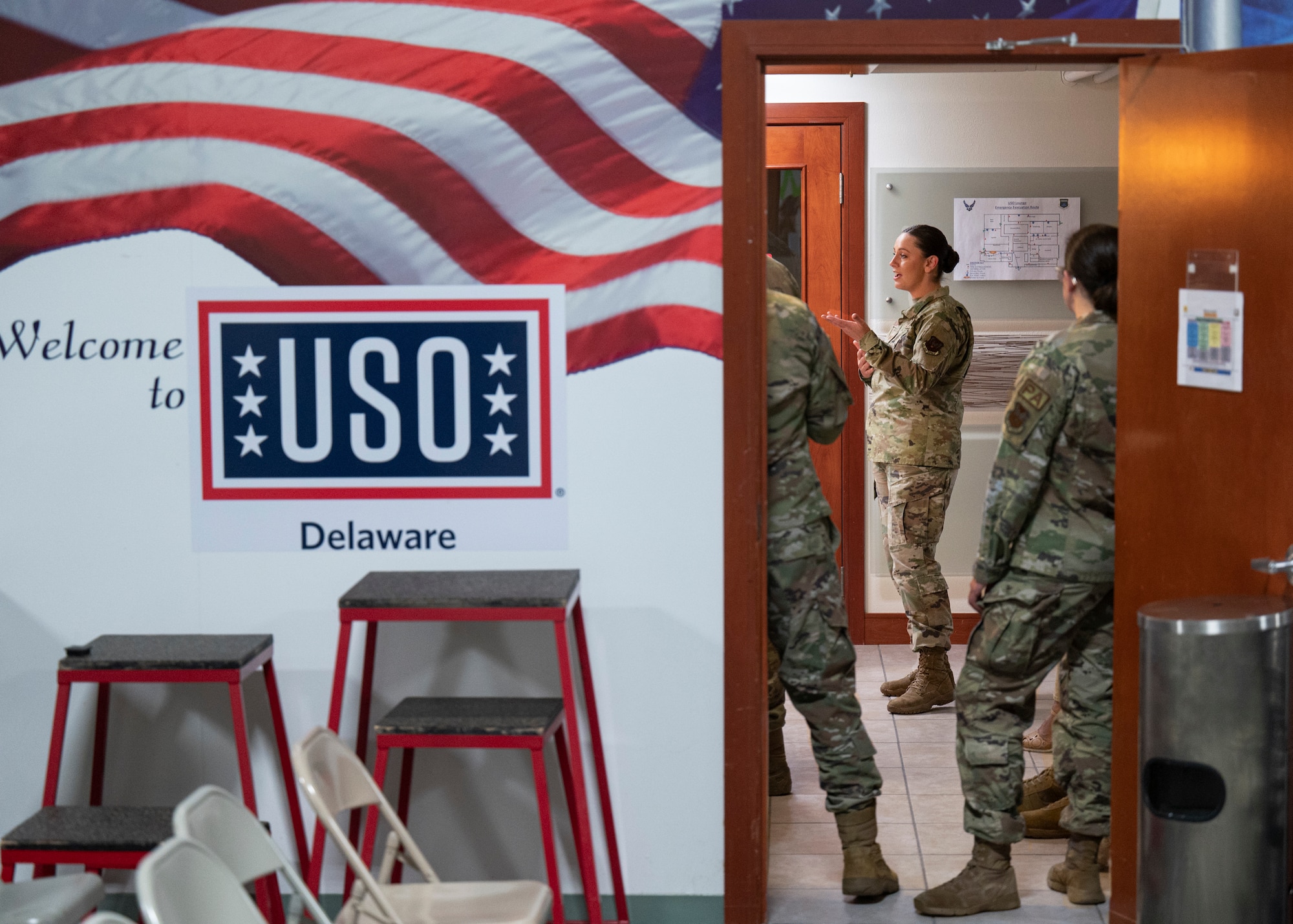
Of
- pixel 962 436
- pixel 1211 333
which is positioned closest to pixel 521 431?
pixel 1211 333

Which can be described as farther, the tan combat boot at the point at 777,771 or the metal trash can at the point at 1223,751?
the tan combat boot at the point at 777,771

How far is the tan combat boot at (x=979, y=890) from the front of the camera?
3475 mm

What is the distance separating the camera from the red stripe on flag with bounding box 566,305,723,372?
329 centimetres

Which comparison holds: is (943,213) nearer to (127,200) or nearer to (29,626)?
(127,200)

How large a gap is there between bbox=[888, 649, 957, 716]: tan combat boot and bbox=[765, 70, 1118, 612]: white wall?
1.70 metres

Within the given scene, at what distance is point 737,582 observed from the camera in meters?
3.34

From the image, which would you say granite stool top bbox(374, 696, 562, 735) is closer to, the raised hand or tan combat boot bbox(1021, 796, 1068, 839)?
tan combat boot bbox(1021, 796, 1068, 839)

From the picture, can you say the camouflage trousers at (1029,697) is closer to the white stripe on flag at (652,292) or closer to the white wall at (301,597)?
the white wall at (301,597)

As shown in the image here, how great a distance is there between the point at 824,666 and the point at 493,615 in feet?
3.35

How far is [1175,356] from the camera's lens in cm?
312

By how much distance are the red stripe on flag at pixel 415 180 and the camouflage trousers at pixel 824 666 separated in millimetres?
950

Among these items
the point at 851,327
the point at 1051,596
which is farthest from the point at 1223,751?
the point at 851,327

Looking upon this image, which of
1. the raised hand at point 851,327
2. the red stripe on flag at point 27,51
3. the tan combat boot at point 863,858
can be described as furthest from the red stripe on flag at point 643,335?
the raised hand at point 851,327

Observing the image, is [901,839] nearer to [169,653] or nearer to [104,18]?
[169,653]
